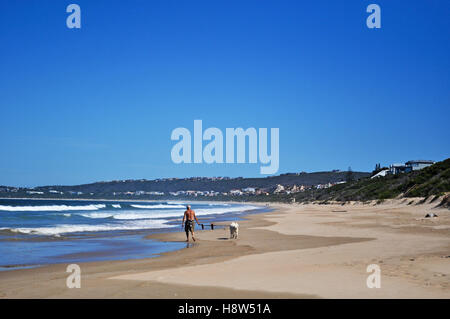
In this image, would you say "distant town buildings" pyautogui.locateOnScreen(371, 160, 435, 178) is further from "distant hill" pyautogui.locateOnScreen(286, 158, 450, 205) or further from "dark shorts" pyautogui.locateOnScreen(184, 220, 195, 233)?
"dark shorts" pyautogui.locateOnScreen(184, 220, 195, 233)

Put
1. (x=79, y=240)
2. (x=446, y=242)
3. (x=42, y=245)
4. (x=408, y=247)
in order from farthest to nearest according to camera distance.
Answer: (x=79, y=240), (x=42, y=245), (x=446, y=242), (x=408, y=247)

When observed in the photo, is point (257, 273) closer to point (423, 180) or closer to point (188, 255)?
→ point (188, 255)

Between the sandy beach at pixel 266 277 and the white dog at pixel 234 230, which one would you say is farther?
the white dog at pixel 234 230

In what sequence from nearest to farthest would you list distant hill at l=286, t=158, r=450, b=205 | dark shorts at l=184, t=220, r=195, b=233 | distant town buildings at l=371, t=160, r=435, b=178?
1. dark shorts at l=184, t=220, r=195, b=233
2. distant hill at l=286, t=158, r=450, b=205
3. distant town buildings at l=371, t=160, r=435, b=178

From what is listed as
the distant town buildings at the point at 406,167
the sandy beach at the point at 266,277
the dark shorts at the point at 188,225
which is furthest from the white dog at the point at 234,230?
the distant town buildings at the point at 406,167

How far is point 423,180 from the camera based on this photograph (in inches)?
1917

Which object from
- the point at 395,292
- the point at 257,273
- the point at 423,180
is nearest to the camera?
the point at 395,292

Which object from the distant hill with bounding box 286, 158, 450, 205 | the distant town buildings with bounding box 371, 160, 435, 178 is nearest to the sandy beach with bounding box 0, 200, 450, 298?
the distant hill with bounding box 286, 158, 450, 205

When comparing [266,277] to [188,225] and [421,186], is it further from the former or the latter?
[421,186]

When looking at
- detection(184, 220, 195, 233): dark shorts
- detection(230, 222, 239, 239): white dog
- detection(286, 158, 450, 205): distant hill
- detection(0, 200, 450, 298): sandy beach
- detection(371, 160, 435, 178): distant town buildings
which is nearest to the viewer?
detection(0, 200, 450, 298): sandy beach

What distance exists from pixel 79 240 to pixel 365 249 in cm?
1162

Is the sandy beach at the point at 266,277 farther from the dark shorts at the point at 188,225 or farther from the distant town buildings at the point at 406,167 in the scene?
the distant town buildings at the point at 406,167

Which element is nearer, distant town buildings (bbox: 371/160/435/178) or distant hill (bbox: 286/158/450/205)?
distant hill (bbox: 286/158/450/205)
